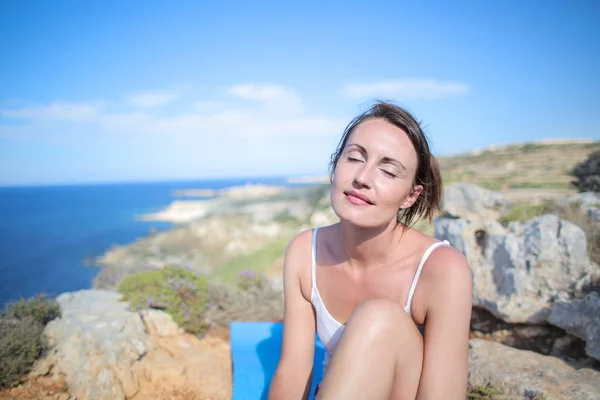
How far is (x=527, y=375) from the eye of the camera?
263 centimetres

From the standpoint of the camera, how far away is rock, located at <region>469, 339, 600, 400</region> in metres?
2.37

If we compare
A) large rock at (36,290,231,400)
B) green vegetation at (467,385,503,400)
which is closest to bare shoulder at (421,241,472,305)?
green vegetation at (467,385,503,400)

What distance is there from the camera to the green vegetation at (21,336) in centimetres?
300

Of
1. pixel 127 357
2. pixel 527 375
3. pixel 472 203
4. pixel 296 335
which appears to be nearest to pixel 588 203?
pixel 472 203

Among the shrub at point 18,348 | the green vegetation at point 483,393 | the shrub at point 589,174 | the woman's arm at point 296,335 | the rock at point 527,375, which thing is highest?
the shrub at point 589,174

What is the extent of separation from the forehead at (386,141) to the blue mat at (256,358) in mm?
1943

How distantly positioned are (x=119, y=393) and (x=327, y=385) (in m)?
2.24

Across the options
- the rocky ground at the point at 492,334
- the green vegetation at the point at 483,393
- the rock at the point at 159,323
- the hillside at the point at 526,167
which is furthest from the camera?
the hillside at the point at 526,167

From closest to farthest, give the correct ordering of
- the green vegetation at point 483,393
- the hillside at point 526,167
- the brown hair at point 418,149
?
the brown hair at point 418,149 < the green vegetation at point 483,393 < the hillside at point 526,167

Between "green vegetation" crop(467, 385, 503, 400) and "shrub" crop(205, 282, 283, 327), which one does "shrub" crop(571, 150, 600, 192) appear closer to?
"green vegetation" crop(467, 385, 503, 400)

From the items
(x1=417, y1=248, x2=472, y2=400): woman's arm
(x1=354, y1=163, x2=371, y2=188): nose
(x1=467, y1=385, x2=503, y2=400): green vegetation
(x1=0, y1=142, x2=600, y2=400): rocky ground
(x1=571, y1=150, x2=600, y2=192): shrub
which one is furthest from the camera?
(x1=571, y1=150, x2=600, y2=192): shrub

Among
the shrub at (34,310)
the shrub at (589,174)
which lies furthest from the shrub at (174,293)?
the shrub at (589,174)

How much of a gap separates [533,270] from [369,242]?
2526 mm

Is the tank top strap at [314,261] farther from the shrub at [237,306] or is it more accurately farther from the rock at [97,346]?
the shrub at [237,306]
